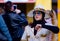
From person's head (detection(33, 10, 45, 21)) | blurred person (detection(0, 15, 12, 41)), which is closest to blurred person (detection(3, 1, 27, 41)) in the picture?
blurred person (detection(0, 15, 12, 41))

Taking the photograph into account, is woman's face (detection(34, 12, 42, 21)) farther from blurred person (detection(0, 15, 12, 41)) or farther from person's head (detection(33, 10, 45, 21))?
blurred person (detection(0, 15, 12, 41))

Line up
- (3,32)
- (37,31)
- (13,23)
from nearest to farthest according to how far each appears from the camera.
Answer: (37,31) < (3,32) < (13,23)

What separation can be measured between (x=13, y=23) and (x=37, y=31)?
1131 millimetres

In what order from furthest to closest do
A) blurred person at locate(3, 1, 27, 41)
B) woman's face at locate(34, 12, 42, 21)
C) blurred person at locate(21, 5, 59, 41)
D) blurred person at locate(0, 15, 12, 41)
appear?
A: 1. blurred person at locate(3, 1, 27, 41)
2. blurred person at locate(0, 15, 12, 41)
3. woman's face at locate(34, 12, 42, 21)
4. blurred person at locate(21, 5, 59, 41)

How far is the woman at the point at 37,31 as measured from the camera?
4.72m

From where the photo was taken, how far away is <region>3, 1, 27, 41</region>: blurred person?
578cm

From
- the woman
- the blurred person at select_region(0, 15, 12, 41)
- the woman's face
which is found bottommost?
the blurred person at select_region(0, 15, 12, 41)

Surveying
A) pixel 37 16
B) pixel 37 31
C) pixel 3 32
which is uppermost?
pixel 37 16

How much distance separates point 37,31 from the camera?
4.79m

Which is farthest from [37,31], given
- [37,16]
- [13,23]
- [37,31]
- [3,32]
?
[13,23]

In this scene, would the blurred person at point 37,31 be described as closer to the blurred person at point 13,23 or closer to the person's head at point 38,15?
the person's head at point 38,15

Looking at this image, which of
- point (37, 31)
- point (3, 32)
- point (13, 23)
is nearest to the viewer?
point (37, 31)

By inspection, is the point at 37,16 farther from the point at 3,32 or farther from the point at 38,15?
the point at 3,32

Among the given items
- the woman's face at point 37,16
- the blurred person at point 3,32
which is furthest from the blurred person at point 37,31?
the blurred person at point 3,32
